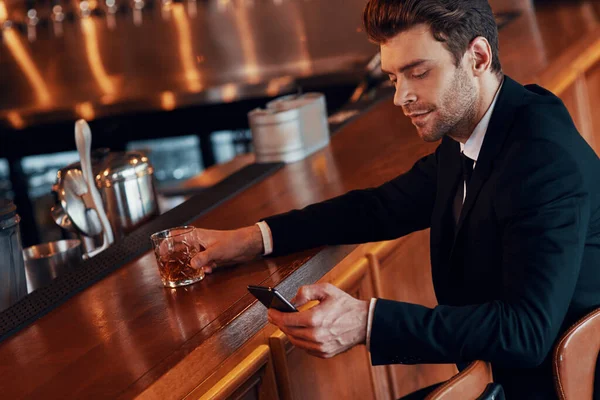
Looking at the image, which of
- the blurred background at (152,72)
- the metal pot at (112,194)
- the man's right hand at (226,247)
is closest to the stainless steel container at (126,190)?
the metal pot at (112,194)

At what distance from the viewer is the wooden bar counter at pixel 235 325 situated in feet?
4.67

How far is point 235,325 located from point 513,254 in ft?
1.65

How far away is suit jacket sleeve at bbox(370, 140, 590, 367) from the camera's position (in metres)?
1.42

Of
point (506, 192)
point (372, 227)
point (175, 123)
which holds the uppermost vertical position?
point (506, 192)

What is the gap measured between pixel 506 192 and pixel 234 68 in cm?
411

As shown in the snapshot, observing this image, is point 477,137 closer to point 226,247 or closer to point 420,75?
point 420,75

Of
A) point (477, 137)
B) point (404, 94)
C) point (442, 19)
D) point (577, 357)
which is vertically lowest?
point (577, 357)

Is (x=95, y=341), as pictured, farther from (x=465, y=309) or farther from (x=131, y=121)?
(x=131, y=121)

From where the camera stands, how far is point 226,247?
1834 mm

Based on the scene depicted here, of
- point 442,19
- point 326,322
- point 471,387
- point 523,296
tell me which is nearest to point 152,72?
point 442,19

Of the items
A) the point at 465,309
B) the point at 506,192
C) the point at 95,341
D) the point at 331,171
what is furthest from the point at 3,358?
the point at 331,171

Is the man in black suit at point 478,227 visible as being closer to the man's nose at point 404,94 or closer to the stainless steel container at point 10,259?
the man's nose at point 404,94

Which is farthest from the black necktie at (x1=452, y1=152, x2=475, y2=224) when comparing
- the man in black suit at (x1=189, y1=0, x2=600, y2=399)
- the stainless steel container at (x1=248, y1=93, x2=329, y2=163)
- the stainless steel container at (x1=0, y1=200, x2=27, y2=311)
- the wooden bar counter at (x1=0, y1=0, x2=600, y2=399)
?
the stainless steel container at (x1=248, y1=93, x2=329, y2=163)

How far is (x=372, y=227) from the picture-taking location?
197cm
